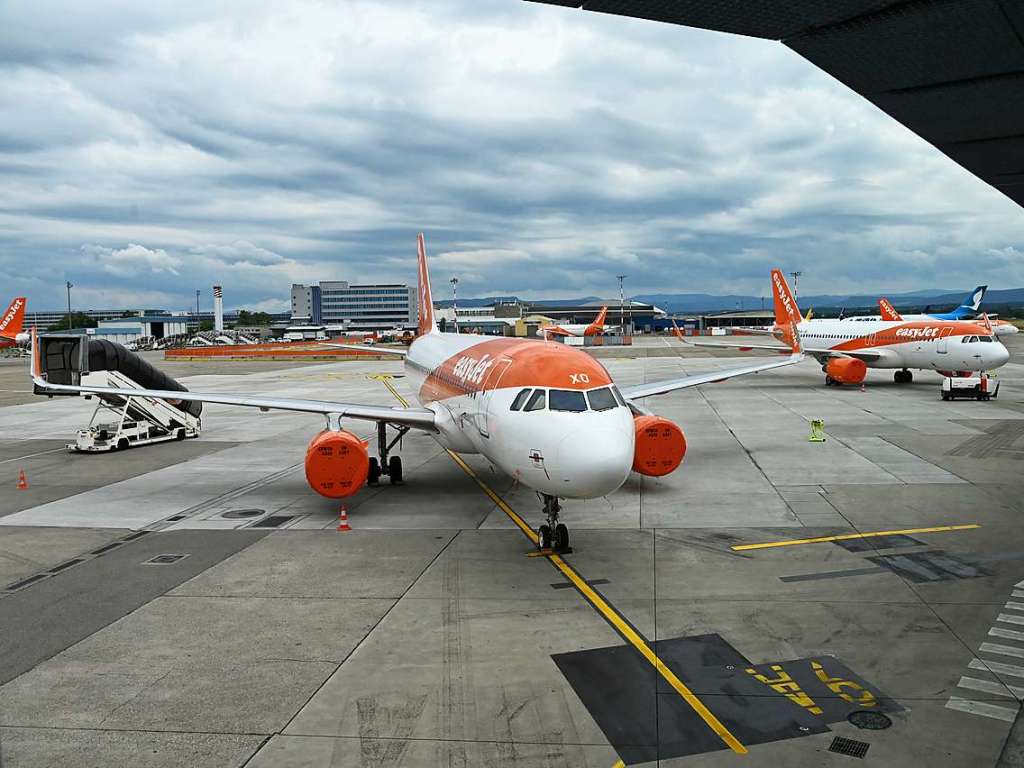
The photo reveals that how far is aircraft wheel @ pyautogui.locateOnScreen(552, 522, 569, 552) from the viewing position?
14.9 m

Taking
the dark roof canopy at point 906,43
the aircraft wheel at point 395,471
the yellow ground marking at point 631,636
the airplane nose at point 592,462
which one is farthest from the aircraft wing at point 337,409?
the dark roof canopy at point 906,43

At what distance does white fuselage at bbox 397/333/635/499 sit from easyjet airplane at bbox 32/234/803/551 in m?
0.02

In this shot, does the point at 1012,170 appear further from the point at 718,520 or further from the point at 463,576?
the point at 463,576

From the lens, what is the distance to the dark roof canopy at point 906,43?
6.04 m

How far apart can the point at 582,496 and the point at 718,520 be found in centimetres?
559

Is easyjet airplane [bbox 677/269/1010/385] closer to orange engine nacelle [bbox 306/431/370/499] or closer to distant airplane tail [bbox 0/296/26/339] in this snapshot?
orange engine nacelle [bbox 306/431/370/499]

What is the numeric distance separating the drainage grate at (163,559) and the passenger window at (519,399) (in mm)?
7504

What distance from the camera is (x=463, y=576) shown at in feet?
44.9

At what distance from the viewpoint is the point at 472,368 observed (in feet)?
60.5

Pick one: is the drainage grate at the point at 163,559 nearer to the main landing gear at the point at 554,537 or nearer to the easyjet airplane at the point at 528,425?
the easyjet airplane at the point at 528,425

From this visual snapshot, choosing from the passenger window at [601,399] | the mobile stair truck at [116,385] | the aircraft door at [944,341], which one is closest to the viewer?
the passenger window at [601,399]

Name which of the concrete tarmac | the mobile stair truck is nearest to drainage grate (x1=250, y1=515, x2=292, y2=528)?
the concrete tarmac

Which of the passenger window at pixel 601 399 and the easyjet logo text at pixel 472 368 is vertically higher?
the easyjet logo text at pixel 472 368

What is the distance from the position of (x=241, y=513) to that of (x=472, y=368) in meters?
7.03
